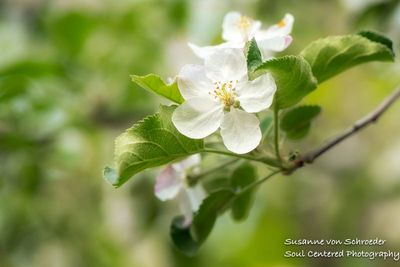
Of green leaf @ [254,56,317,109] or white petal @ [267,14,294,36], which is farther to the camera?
white petal @ [267,14,294,36]

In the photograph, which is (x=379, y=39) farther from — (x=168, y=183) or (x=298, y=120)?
(x=168, y=183)

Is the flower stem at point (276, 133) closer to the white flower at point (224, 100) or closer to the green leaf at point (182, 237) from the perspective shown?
the white flower at point (224, 100)

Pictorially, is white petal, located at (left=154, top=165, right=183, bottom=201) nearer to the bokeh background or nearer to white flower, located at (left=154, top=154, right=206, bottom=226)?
white flower, located at (left=154, top=154, right=206, bottom=226)

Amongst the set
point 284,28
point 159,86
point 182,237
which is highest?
point 284,28

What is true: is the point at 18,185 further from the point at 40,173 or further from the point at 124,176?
the point at 124,176

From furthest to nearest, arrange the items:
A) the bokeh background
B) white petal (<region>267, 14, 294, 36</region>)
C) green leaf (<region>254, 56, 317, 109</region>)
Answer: the bokeh background
white petal (<region>267, 14, 294, 36</region>)
green leaf (<region>254, 56, 317, 109</region>)

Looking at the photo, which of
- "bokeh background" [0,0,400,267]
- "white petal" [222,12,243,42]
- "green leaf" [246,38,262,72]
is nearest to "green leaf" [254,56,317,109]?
"green leaf" [246,38,262,72]

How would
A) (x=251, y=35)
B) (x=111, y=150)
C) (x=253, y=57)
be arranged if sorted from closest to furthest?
(x=253, y=57), (x=251, y=35), (x=111, y=150)

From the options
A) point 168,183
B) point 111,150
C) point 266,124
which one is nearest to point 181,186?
point 168,183
